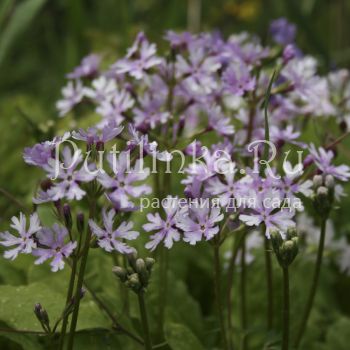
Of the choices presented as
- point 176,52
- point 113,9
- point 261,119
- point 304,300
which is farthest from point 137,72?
point 113,9

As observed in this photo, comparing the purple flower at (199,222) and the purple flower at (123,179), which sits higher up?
the purple flower at (123,179)

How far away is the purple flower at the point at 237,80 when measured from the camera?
106 inches

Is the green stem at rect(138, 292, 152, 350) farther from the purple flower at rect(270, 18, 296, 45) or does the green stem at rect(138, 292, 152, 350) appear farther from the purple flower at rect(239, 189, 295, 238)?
the purple flower at rect(270, 18, 296, 45)

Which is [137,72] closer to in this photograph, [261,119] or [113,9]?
[261,119]

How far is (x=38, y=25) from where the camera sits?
694cm

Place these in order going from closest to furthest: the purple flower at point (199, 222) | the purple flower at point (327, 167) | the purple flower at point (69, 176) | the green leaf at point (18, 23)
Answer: the purple flower at point (69, 176)
the purple flower at point (199, 222)
the purple flower at point (327, 167)
the green leaf at point (18, 23)

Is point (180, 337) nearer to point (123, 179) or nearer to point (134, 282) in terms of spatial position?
point (134, 282)

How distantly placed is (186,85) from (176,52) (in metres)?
0.16

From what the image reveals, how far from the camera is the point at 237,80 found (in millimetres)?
2719

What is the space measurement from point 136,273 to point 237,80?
1.03 meters

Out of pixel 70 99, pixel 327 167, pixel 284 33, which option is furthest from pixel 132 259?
pixel 284 33

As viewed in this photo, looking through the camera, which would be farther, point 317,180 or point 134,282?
point 317,180

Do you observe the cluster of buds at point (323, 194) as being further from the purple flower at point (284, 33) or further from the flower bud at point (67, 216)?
the purple flower at point (284, 33)

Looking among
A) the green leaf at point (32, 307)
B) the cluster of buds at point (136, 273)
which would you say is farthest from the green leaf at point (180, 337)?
the cluster of buds at point (136, 273)
